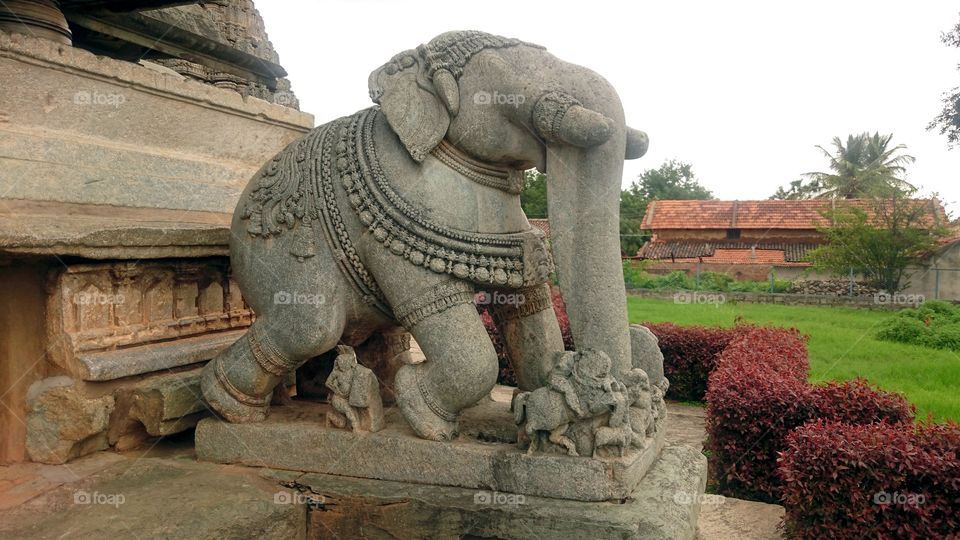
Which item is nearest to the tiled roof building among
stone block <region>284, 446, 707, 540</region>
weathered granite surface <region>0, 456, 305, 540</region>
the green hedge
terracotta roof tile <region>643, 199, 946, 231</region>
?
terracotta roof tile <region>643, 199, 946, 231</region>

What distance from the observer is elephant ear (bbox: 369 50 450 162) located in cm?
256

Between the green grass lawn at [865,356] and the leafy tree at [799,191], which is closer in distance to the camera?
the green grass lawn at [865,356]

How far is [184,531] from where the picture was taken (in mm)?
2242

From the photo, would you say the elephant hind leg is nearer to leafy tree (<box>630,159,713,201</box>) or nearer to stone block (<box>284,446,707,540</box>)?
stone block (<box>284,446,707,540</box>)

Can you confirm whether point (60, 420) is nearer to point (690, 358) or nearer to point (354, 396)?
point (354, 396)

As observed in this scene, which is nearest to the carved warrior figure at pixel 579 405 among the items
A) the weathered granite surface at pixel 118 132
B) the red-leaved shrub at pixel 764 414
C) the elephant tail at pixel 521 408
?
the elephant tail at pixel 521 408

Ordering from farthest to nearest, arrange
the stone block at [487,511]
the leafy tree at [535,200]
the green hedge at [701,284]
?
the leafy tree at [535,200] → the green hedge at [701,284] → the stone block at [487,511]

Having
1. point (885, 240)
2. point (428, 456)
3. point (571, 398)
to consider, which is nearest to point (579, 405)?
point (571, 398)

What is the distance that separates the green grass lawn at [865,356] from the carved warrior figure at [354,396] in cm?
460

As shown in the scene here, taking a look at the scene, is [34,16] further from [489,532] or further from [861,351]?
[861,351]

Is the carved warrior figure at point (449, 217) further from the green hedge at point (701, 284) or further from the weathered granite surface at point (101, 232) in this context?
the green hedge at point (701, 284)

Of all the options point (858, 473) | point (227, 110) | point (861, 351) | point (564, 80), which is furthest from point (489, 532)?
point (861, 351)

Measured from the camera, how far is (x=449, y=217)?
2553 mm

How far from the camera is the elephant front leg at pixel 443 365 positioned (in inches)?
98.3
